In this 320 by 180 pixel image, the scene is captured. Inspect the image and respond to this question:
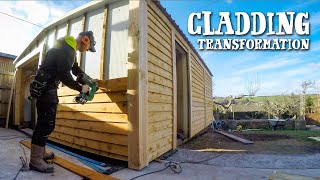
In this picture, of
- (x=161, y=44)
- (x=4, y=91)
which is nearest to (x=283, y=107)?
(x=161, y=44)

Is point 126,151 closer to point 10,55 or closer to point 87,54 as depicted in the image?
point 87,54

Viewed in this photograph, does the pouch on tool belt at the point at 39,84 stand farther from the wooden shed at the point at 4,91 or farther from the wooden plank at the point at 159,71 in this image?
the wooden shed at the point at 4,91

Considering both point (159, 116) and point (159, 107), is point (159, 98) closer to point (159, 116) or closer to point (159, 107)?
point (159, 107)

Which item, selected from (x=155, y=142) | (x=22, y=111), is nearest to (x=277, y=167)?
(x=155, y=142)

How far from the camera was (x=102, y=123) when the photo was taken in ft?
12.6

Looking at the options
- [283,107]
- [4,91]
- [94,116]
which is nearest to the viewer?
[94,116]

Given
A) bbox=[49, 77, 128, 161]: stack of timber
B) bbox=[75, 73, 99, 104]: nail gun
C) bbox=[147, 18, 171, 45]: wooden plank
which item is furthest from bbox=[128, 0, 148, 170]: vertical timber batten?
bbox=[75, 73, 99, 104]: nail gun

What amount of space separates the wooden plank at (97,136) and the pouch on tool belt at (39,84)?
4.35 feet

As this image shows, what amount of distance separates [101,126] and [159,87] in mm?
1278

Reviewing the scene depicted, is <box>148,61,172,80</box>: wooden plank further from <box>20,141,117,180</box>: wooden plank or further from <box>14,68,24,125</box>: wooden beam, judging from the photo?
<box>14,68,24,125</box>: wooden beam

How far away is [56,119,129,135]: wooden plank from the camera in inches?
138

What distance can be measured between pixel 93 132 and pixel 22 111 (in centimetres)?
531

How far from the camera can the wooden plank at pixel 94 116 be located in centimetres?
353

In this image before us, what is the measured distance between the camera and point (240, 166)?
364 centimetres
